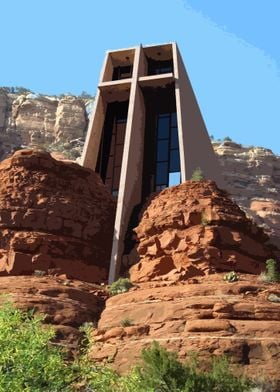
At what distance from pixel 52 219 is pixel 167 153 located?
10547 mm

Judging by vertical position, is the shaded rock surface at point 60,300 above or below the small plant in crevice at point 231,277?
below

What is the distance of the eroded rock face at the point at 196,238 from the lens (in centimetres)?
2419

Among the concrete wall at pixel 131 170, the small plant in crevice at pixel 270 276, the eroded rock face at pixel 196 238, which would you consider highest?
the concrete wall at pixel 131 170

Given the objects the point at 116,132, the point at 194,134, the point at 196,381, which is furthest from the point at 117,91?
the point at 196,381

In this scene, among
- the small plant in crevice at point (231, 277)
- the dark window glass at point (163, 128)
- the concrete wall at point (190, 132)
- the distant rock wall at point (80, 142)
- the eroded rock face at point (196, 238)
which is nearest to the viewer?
the small plant in crevice at point (231, 277)

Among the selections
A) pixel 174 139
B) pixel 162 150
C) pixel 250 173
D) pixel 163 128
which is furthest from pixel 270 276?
pixel 250 173

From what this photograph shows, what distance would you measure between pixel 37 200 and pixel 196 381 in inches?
534

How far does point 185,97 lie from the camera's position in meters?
37.0

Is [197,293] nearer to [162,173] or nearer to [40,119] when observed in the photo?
[162,173]

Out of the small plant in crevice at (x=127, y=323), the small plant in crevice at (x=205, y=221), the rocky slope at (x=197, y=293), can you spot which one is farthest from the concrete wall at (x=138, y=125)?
the small plant in crevice at (x=127, y=323)

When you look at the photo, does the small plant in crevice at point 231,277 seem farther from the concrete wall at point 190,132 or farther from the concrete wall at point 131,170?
the concrete wall at point 190,132

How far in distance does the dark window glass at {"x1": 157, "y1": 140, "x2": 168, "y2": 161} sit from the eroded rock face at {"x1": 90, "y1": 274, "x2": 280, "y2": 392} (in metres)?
14.1

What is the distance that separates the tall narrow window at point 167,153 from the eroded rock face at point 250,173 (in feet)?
118

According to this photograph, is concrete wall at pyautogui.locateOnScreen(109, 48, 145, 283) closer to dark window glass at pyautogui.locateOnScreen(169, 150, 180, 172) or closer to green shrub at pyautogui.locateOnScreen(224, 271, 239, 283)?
dark window glass at pyautogui.locateOnScreen(169, 150, 180, 172)
